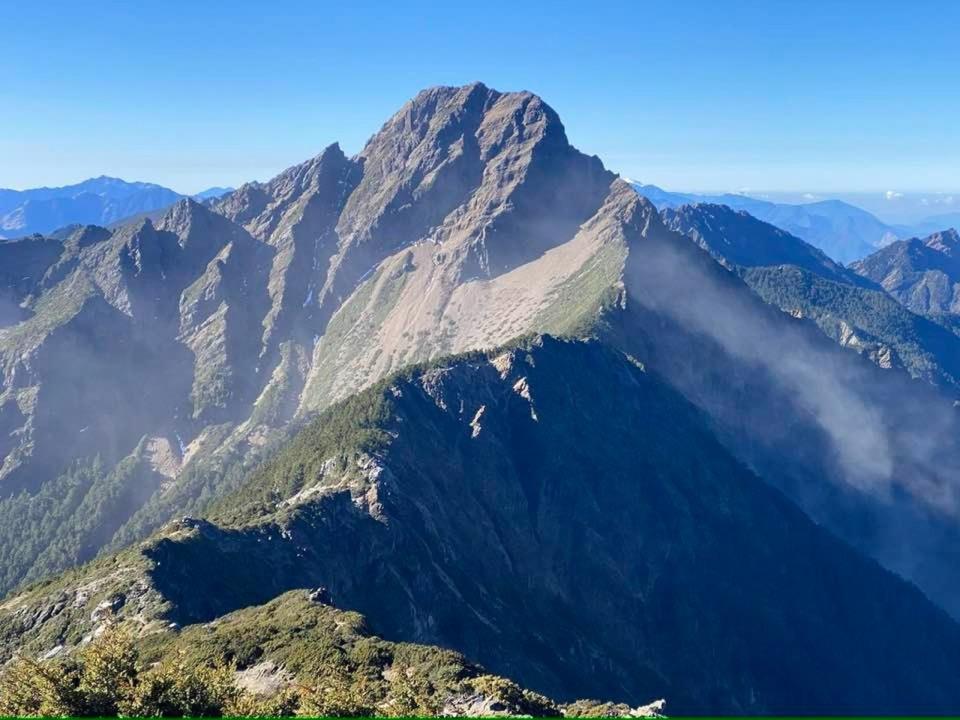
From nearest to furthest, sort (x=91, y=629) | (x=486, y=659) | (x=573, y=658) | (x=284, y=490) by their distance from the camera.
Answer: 1. (x=91, y=629)
2. (x=486, y=659)
3. (x=573, y=658)
4. (x=284, y=490)

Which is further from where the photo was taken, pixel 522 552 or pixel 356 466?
pixel 522 552

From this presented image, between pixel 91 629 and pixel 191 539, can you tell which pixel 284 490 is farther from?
pixel 91 629

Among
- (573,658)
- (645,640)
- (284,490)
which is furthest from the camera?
(645,640)

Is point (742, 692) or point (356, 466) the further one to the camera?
point (742, 692)

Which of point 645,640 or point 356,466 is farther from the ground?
point 356,466

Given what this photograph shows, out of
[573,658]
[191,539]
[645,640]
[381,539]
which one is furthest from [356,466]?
[645,640]

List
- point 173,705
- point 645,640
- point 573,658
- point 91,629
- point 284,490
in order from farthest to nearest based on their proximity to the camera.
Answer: point 645,640 < point 284,490 < point 573,658 < point 91,629 < point 173,705

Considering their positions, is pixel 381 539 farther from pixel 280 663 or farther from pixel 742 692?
pixel 742 692

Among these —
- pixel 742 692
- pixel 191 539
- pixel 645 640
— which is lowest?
pixel 742 692

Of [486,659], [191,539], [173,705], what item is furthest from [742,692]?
[173,705]
